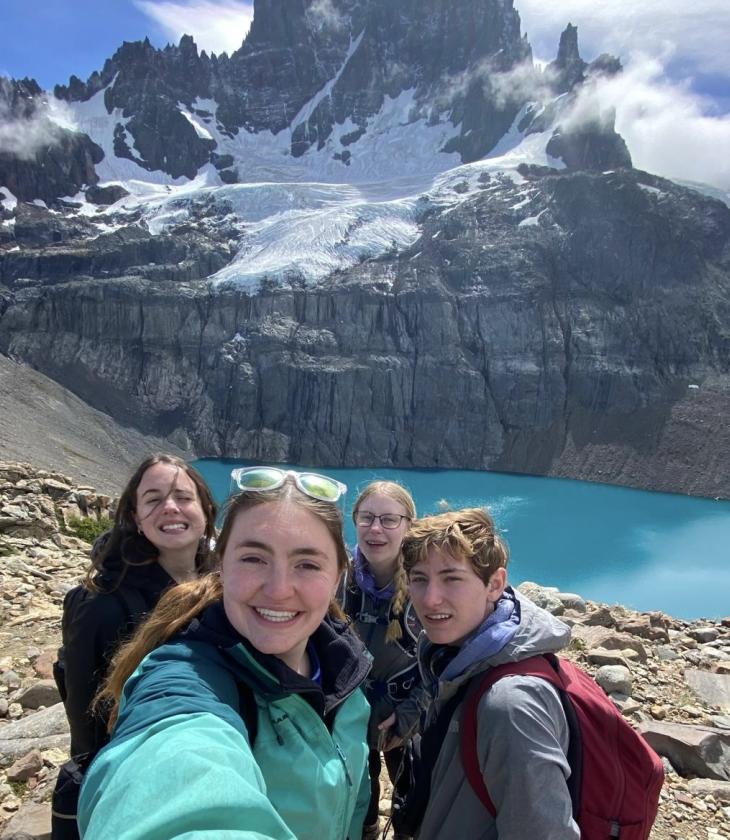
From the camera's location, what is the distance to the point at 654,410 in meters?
71.0

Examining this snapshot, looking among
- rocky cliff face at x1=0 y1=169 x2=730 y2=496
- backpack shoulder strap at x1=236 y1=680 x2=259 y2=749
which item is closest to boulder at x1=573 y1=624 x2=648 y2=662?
backpack shoulder strap at x1=236 y1=680 x2=259 y2=749

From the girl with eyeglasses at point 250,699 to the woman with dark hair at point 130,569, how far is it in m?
0.76

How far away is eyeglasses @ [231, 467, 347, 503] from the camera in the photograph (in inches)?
87.7

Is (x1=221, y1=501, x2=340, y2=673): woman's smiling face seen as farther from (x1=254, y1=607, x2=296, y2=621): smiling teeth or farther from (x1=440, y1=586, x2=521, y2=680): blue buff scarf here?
(x1=440, y1=586, x2=521, y2=680): blue buff scarf

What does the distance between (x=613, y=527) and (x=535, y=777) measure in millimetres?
46495

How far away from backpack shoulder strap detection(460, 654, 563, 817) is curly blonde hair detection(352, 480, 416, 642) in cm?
126

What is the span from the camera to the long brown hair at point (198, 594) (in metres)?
2.15

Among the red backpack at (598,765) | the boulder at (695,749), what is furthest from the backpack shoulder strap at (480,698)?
the boulder at (695,749)

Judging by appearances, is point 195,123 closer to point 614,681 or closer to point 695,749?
point 614,681

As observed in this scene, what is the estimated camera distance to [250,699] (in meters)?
1.89

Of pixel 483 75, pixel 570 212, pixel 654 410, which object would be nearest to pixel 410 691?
pixel 654 410

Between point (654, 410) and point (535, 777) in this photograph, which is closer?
point (535, 777)

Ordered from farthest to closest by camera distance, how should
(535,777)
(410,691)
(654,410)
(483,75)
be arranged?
1. (483,75)
2. (654,410)
3. (410,691)
4. (535,777)

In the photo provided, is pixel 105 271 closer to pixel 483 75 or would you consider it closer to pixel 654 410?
pixel 654 410
